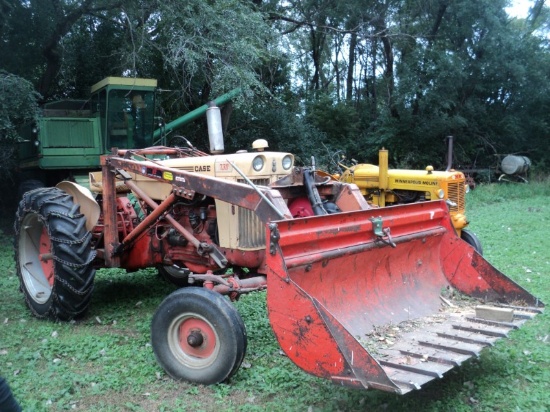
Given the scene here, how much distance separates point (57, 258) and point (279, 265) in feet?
8.41

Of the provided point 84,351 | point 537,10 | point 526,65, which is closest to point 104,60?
point 84,351

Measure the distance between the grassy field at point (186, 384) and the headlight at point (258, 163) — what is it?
151 centimetres

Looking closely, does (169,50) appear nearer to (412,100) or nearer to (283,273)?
(283,273)

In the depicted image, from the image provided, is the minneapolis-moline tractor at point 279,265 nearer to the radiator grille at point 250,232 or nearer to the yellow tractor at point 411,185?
the radiator grille at point 250,232

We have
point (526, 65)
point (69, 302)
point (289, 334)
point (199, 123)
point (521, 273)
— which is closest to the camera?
point (289, 334)

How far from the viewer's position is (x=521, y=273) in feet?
23.8

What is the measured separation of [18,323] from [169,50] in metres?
7.17

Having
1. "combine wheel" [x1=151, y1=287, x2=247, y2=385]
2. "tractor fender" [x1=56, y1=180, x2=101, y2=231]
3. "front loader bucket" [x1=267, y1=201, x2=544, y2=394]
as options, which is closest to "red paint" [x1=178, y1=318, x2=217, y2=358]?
"combine wheel" [x1=151, y1=287, x2=247, y2=385]

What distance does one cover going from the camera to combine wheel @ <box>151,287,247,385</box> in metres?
3.87

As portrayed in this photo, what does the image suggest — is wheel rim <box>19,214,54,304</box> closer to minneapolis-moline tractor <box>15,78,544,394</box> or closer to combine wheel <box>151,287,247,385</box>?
minneapolis-moline tractor <box>15,78,544,394</box>

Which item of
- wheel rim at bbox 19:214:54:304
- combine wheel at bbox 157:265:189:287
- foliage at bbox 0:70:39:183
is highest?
foliage at bbox 0:70:39:183

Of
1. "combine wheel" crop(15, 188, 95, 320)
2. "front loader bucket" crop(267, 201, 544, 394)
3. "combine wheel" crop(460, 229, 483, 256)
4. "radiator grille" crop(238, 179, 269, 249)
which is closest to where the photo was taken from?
"front loader bucket" crop(267, 201, 544, 394)

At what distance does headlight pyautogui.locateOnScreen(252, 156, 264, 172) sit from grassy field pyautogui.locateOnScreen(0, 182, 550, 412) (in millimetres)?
1505

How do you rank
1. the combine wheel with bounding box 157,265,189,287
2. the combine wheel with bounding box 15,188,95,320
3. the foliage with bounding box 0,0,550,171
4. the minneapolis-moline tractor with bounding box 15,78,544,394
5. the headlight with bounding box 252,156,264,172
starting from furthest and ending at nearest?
1. the foliage with bounding box 0,0,550,171
2. the combine wheel with bounding box 157,265,189,287
3. the combine wheel with bounding box 15,188,95,320
4. the headlight with bounding box 252,156,264,172
5. the minneapolis-moline tractor with bounding box 15,78,544,394
